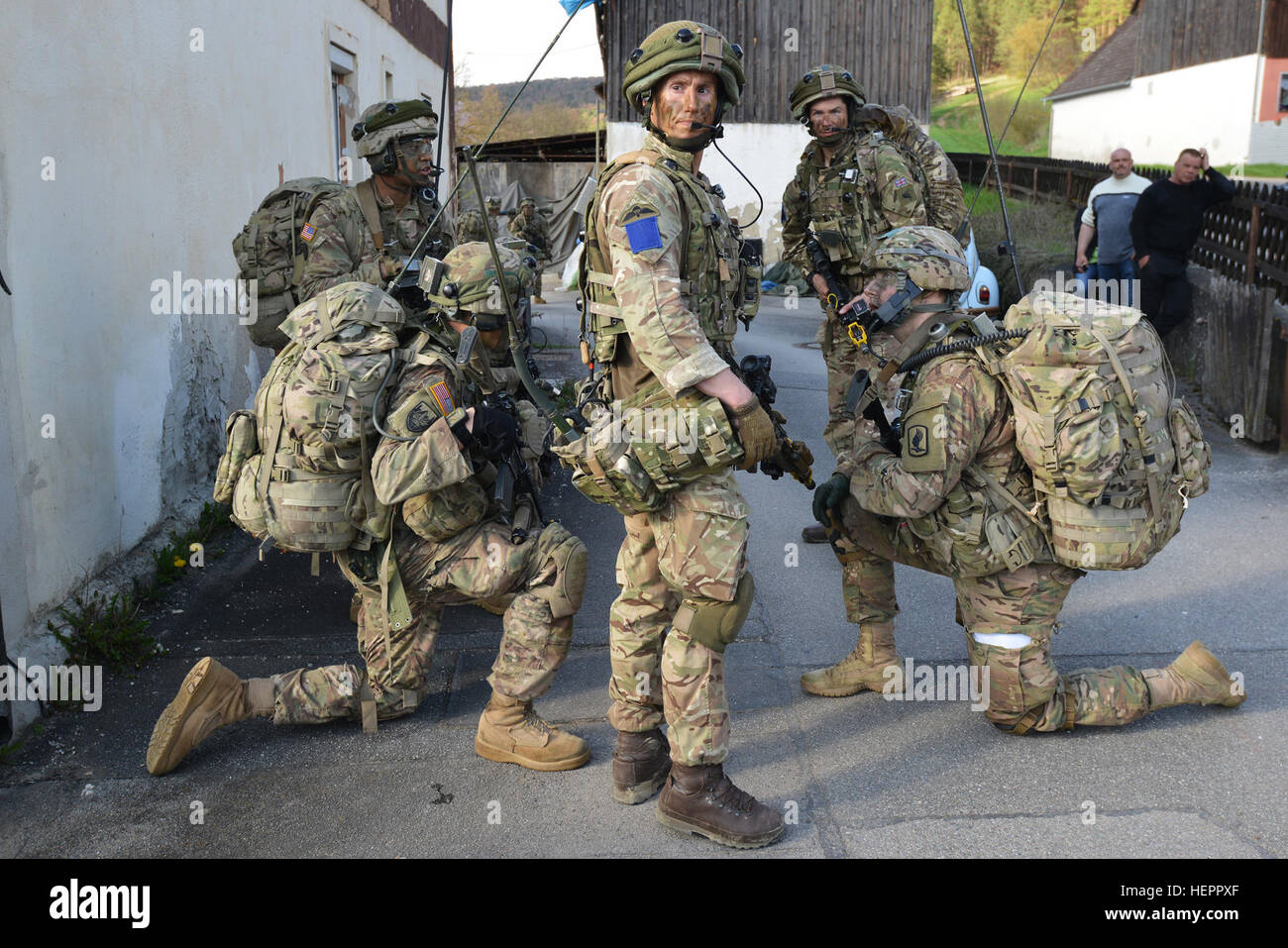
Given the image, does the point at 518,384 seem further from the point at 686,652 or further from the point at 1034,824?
the point at 1034,824

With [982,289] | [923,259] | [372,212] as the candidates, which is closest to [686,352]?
[923,259]

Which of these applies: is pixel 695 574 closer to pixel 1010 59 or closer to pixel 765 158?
pixel 765 158

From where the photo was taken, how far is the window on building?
9297 mm

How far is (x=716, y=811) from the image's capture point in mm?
3172

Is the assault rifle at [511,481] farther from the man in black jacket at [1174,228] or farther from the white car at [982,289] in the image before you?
the white car at [982,289]

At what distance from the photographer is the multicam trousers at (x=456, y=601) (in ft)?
12.0

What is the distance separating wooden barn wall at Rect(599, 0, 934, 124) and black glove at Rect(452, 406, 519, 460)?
55.8 feet

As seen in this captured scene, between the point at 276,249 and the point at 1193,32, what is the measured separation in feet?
118

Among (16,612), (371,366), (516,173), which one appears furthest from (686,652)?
(516,173)

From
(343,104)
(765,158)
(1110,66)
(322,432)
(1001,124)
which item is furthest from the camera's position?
(1001,124)

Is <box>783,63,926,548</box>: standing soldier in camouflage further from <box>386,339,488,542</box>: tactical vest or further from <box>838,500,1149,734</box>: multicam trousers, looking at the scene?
<box>386,339,488,542</box>: tactical vest

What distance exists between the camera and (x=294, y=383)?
3.53m

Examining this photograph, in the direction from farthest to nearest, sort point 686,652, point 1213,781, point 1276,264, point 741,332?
1. point 741,332
2. point 1276,264
3. point 1213,781
4. point 686,652

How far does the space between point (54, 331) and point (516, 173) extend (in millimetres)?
25342
